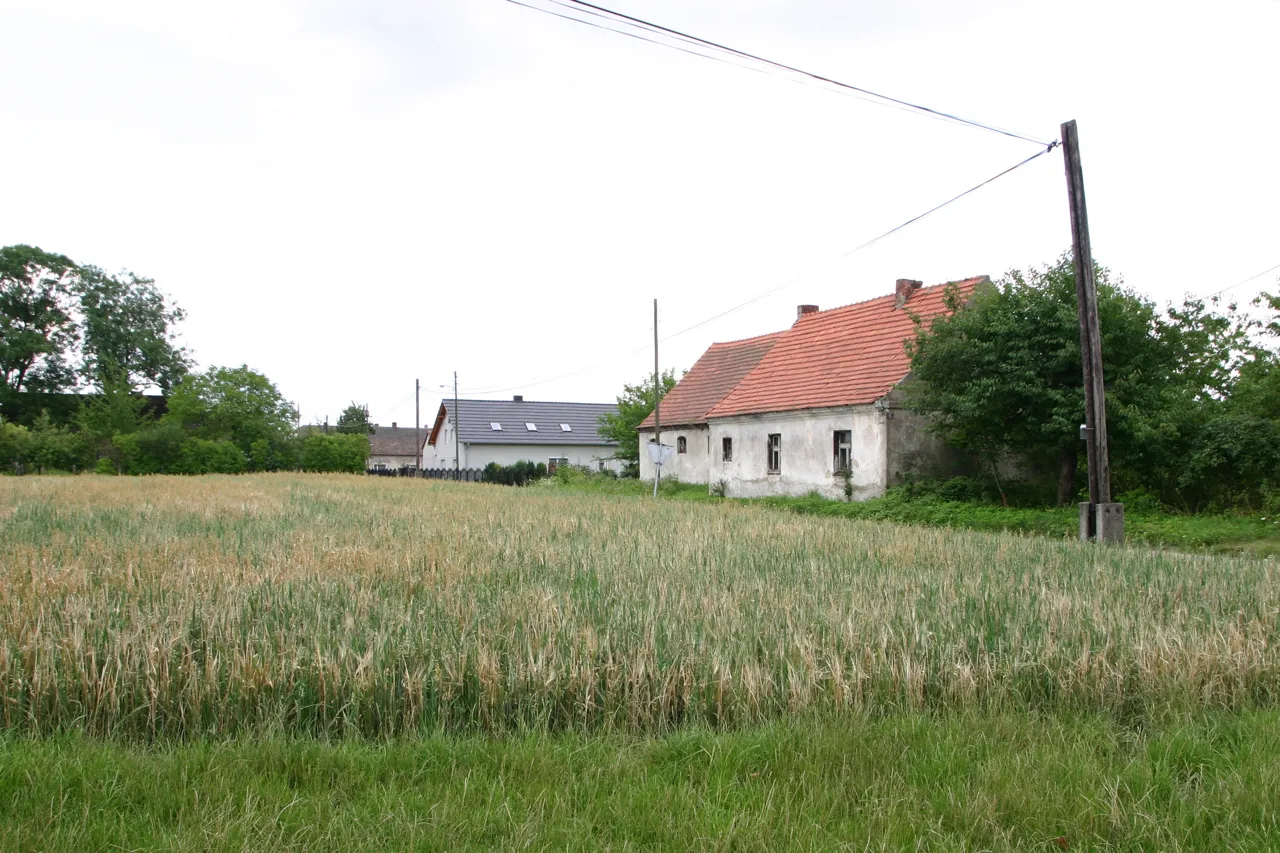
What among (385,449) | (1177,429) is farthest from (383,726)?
(385,449)

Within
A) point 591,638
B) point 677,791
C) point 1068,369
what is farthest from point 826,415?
point 677,791

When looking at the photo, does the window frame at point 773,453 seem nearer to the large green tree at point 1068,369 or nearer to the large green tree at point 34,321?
the large green tree at point 1068,369

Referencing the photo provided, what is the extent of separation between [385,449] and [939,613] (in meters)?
99.8

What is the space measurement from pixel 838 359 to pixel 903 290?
3133 millimetres

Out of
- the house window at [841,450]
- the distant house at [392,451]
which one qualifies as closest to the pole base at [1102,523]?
the house window at [841,450]

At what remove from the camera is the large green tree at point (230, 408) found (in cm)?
5766

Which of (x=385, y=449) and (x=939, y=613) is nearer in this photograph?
(x=939, y=613)

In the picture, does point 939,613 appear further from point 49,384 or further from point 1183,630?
point 49,384

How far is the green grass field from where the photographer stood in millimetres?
3646

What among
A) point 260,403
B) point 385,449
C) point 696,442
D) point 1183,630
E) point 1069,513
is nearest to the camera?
point 1183,630

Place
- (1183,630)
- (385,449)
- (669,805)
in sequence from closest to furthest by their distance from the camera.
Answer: (669,805) < (1183,630) < (385,449)

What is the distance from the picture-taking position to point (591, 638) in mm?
5676

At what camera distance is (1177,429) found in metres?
18.7

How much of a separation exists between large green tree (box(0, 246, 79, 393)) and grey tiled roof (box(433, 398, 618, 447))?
2743cm
